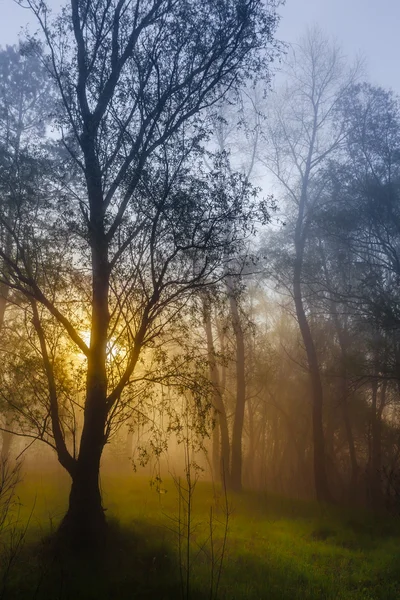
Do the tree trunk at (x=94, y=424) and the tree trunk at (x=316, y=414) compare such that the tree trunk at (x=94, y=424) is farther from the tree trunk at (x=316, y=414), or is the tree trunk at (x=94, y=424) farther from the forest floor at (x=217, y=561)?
the tree trunk at (x=316, y=414)

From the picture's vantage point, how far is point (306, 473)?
90.6 ft

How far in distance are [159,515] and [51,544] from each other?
466cm

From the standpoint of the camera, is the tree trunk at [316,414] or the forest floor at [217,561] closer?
the forest floor at [217,561]

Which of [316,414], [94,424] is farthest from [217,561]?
[316,414]

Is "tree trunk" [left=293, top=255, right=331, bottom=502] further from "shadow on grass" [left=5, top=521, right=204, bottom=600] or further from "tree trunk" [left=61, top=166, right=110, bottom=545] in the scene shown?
"tree trunk" [left=61, top=166, right=110, bottom=545]

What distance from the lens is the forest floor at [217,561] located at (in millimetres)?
7277

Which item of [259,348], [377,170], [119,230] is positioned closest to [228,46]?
[119,230]

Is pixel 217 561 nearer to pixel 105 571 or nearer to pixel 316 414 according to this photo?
pixel 105 571

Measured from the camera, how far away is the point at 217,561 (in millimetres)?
8273

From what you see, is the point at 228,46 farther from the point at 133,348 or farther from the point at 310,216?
the point at 310,216

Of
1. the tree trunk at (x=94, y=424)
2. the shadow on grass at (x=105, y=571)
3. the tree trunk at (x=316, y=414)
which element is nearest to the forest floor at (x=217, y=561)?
the shadow on grass at (x=105, y=571)

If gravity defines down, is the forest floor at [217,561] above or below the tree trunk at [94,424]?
below

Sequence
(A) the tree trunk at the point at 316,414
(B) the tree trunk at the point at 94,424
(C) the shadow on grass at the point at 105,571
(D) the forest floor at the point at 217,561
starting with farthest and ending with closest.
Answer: (A) the tree trunk at the point at 316,414
(B) the tree trunk at the point at 94,424
(D) the forest floor at the point at 217,561
(C) the shadow on grass at the point at 105,571

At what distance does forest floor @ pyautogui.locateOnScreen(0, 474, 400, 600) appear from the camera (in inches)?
287
